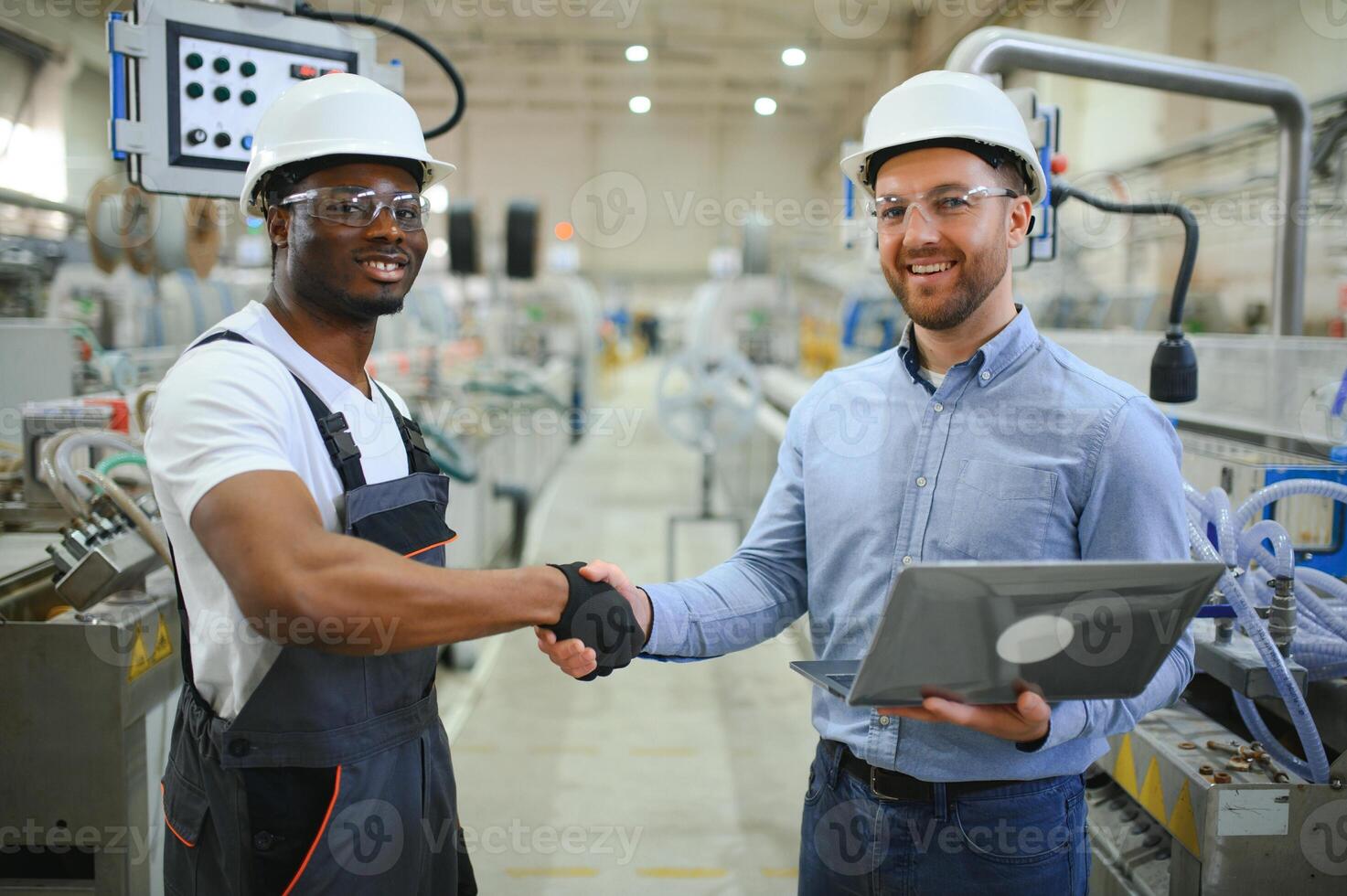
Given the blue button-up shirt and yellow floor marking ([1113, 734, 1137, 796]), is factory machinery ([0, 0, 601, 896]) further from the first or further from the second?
yellow floor marking ([1113, 734, 1137, 796])

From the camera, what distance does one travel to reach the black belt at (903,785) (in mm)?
1272

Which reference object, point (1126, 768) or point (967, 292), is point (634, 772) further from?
point (967, 292)

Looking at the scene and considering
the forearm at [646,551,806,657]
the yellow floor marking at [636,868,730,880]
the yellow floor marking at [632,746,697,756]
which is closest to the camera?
the forearm at [646,551,806,657]

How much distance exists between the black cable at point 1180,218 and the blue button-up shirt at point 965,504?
0.96 metres

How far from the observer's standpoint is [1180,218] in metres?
2.10

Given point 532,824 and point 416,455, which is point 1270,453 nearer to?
point 416,455

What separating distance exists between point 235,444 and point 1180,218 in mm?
2018

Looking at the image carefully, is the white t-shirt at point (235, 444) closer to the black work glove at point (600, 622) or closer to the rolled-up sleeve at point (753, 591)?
the black work glove at point (600, 622)

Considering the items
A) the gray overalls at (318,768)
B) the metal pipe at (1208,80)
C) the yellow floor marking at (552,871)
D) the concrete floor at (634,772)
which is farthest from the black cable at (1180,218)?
the yellow floor marking at (552,871)

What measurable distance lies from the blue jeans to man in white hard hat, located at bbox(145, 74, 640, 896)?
43cm

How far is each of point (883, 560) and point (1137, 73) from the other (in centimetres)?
185

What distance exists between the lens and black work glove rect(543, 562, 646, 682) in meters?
1.35

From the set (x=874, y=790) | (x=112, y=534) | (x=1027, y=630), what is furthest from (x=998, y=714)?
(x=112, y=534)

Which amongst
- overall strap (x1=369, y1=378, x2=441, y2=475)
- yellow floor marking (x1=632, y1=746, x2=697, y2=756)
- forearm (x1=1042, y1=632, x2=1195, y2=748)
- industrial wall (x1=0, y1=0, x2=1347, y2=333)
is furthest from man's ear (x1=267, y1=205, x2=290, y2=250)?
yellow floor marking (x1=632, y1=746, x2=697, y2=756)
